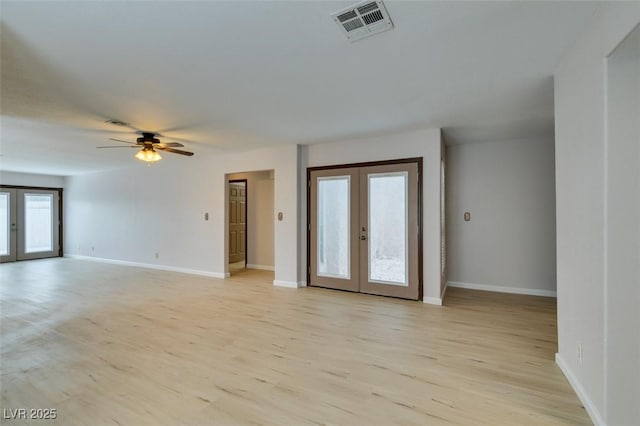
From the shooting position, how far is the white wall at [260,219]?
760 cm

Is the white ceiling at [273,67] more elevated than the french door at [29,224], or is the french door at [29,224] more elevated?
the white ceiling at [273,67]

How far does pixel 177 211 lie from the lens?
7.22 meters

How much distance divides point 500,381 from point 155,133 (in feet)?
17.5

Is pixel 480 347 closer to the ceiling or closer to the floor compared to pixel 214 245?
closer to the floor

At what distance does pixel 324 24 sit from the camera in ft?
6.63

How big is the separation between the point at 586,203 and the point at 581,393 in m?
1.38

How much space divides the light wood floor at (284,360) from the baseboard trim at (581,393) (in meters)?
0.06

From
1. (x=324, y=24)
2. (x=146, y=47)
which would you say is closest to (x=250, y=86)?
(x=146, y=47)

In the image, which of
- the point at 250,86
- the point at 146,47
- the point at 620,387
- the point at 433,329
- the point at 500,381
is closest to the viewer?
the point at 620,387

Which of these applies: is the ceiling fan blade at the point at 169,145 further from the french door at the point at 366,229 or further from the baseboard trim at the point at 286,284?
the baseboard trim at the point at 286,284

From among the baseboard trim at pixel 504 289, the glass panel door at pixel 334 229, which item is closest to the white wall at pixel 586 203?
the baseboard trim at pixel 504 289

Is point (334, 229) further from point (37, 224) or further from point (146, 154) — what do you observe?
point (37, 224)

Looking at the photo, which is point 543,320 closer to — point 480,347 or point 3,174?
point 480,347

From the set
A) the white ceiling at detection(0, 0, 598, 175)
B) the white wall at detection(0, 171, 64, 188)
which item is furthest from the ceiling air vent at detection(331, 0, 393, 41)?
the white wall at detection(0, 171, 64, 188)
